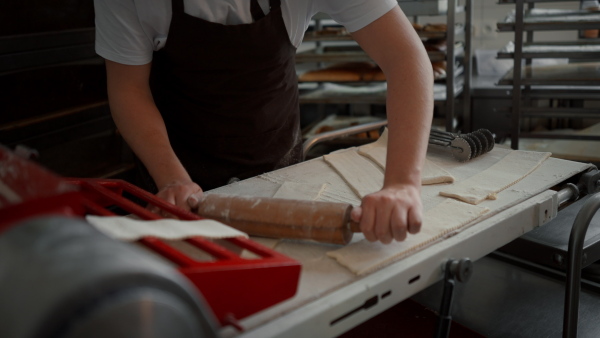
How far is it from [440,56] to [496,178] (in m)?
1.74

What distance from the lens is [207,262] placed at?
809 mm

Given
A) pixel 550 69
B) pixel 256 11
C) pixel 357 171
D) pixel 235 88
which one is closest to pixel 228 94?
pixel 235 88

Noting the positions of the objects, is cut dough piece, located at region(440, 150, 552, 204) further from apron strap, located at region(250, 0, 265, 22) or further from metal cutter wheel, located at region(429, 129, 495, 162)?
apron strap, located at region(250, 0, 265, 22)

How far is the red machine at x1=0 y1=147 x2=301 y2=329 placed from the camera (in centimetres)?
61

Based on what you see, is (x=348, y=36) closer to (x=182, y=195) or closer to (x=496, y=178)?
(x=496, y=178)

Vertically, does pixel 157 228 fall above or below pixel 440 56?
above

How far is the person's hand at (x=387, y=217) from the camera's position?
1.05 metres

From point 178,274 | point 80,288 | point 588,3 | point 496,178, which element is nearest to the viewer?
point 80,288

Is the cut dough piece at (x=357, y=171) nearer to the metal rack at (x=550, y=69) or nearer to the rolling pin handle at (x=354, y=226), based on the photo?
the rolling pin handle at (x=354, y=226)

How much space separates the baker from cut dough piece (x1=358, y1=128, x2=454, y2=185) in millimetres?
193

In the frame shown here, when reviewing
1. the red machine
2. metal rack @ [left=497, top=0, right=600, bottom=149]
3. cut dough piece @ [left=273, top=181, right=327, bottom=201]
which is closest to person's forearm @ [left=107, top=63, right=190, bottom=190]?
cut dough piece @ [left=273, top=181, right=327, bottom=201]

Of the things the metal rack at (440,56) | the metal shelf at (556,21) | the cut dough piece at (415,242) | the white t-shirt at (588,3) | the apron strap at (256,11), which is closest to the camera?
the cut dough piece at (415,242)

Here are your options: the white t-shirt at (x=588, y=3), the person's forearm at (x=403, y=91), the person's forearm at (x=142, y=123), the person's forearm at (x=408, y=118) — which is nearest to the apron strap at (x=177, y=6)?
the person's forearm at (x=142, y=123)

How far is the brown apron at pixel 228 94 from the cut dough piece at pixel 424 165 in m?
0.29
